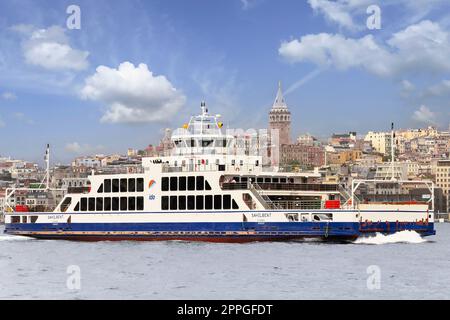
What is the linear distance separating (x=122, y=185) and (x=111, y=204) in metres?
1.21

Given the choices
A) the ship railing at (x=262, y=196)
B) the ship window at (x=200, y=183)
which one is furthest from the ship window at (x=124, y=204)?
the ship railing at (x=262, y=196)

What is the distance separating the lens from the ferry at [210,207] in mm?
45281

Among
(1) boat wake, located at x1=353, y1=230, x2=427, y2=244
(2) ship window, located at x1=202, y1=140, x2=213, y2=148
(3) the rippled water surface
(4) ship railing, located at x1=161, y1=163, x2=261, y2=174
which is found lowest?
(3) the rippled water surface

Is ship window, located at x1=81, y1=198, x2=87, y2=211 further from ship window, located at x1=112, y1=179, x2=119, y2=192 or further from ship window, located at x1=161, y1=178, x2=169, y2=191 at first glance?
ship window, located at x1=161, y1=178, x2=169, y2=191

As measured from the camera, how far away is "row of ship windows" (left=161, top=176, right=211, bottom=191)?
47875 mm

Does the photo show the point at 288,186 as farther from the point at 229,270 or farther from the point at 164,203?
the point at 229,270

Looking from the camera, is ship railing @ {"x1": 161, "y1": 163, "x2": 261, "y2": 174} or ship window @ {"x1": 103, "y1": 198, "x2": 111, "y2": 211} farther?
ship window @ {"x1": 103, "y1": 198, "x2": 111, "y2": 211}

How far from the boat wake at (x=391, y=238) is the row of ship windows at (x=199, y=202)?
21.4ft

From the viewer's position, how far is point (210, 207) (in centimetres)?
4738

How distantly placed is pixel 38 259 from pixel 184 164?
1128 centimetres

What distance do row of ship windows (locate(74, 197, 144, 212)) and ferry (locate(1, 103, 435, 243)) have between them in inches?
2.1

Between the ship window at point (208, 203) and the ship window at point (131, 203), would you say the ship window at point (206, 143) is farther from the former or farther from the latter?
the ship window at point (131, 203)

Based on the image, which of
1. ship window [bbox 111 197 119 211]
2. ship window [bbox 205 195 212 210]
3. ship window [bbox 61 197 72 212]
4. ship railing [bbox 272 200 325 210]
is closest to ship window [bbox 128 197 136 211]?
ship window [bbox 111 197 119 211]
